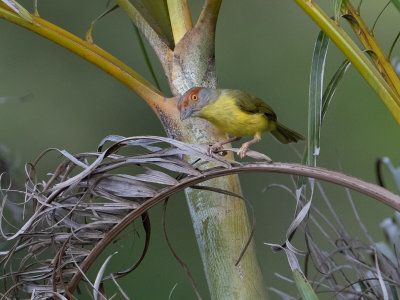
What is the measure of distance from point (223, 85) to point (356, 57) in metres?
1.35

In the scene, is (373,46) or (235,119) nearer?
(373,46)

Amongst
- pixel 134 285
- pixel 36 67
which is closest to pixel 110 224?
pixel 134 285

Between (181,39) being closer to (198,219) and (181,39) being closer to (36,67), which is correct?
(198,219)

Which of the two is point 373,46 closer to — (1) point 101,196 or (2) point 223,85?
(1) point 101,196

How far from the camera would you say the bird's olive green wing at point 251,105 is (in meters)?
0.99

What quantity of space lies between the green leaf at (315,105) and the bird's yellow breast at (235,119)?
0.30 metres

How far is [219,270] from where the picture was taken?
752 mm

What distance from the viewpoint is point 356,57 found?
60 centimetres

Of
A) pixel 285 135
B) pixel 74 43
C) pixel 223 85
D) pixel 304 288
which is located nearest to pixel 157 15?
pixel 74 43

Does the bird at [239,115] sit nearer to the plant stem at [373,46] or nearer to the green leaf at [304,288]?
the plant stem at [373,46]

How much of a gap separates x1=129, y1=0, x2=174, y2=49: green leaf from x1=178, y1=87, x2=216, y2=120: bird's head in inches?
3.2

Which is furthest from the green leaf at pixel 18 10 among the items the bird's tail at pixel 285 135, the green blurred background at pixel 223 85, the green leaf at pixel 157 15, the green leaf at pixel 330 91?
the green blurred background at pixel 223 85

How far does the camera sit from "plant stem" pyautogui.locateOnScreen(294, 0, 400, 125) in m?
0.60

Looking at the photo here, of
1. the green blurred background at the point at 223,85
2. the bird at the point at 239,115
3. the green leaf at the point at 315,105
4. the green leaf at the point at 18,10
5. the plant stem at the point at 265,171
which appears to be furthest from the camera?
the green blurred background at the point at 223,85
